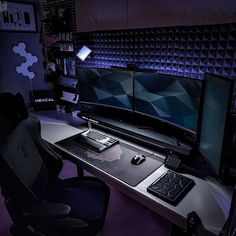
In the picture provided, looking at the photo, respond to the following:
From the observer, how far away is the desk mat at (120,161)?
1.37 meters

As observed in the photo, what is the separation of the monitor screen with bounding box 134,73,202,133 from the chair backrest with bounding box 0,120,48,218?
854 mm

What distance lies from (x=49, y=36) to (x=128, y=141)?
1.60 meters

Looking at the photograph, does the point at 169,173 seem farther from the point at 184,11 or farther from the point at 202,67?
the point at 184,11

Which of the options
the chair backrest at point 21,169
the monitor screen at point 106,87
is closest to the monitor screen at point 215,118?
the monitor screen at point 106,87

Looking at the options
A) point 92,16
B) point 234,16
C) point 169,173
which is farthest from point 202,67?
point 92,16

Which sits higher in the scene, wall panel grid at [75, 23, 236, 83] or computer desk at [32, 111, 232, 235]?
wall panel grid at [75, 23, 236, 83]

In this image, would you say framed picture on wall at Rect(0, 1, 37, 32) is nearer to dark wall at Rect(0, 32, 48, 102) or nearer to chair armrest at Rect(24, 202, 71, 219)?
dark wall at Rect(0, 32, 48, 102)

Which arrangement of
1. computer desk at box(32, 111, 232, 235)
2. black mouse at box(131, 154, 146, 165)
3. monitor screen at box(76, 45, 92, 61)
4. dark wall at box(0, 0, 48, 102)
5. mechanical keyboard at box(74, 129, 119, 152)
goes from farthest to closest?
dark wall at box(0, 0, 48, 102) → monitor screen at box(76, 45, 92, 61) → mechanical keyboard at box(74, 129, 119, 152) → black mouse at box(131, 154, 146, 165) → computer desk at box(32, 111, 232, 235)

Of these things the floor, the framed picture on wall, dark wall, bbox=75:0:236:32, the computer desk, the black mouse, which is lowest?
the floor

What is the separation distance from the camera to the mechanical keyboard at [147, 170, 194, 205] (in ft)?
3.79

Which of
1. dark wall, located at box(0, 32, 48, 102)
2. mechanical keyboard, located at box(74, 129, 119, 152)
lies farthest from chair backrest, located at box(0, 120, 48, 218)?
dark wall, located at box(0, 32, 48, 102)

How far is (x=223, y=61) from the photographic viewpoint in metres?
1.44

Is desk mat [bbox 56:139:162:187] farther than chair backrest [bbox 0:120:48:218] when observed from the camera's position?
Yes

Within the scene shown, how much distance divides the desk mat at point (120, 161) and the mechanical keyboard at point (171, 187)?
0.11 metres
